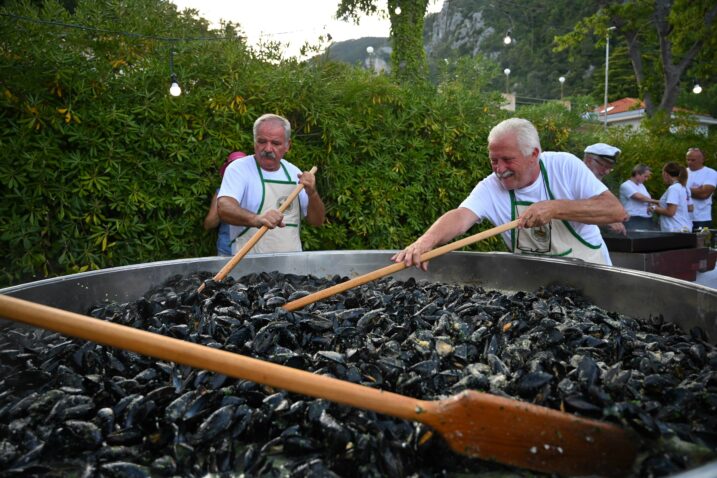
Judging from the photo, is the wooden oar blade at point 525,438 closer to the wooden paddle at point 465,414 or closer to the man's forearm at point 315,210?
the wooden paddle at point 465,414

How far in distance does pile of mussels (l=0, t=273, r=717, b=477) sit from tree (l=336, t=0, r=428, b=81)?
10.7 metres

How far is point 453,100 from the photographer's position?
6551mm

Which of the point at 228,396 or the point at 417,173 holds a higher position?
the point at 417,173

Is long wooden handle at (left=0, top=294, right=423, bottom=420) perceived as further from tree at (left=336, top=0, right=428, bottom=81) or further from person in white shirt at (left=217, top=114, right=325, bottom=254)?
tree at (left=336, top=0, right=428, bottom=81)

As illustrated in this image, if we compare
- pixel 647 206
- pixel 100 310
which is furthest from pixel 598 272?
pixel 647 206

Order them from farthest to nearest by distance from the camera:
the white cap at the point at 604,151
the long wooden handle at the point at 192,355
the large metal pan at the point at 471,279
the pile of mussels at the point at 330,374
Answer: the white cap at the point at 604,151 → the large metal pan at the point at 471,279 → the pile of mussels at the point at 330,374 → the long wooden handle at the point at 192,355

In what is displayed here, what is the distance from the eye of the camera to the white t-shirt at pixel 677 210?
764cm

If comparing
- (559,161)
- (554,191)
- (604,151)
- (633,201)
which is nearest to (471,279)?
(554,191)

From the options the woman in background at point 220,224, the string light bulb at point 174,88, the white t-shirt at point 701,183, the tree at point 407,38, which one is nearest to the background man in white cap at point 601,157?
the woman in background at point 220,224

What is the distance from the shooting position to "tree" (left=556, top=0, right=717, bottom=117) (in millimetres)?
15336

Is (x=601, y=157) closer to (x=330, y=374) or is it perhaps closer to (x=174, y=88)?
(x=174, y=88)

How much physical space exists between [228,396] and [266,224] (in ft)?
5.62

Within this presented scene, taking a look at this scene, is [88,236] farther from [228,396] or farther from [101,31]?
[228,396]

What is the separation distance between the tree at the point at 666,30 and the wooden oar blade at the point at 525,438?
664 inches
